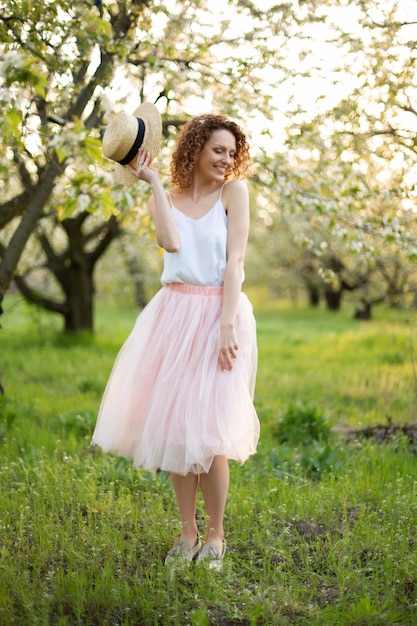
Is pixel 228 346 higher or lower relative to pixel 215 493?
higher

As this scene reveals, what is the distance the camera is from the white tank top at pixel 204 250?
3.25 metres

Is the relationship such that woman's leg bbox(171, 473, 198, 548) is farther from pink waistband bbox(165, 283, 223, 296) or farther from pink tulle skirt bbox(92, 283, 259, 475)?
pink waistband bbox(165, 283, 223, 296)

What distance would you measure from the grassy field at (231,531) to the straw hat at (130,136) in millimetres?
1833

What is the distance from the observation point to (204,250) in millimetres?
3256

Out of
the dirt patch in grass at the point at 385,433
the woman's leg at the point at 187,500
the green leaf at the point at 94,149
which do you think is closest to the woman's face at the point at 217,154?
the green leaf at the point at 94,149

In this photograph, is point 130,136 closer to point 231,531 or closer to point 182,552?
point 182,552

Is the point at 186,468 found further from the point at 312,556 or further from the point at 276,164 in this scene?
the point at 276,164

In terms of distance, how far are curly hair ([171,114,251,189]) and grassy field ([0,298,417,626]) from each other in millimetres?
1835

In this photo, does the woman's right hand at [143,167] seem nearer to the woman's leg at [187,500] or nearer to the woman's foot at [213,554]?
the woman's leg at [187,500]

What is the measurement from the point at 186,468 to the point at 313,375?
5.76 m

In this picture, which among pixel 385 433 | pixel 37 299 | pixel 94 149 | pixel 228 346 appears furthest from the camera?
pixel 37 299

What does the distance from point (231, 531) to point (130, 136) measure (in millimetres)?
2148

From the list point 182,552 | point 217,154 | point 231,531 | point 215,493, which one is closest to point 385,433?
point 231,531

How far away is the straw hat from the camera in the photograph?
3197 mm
